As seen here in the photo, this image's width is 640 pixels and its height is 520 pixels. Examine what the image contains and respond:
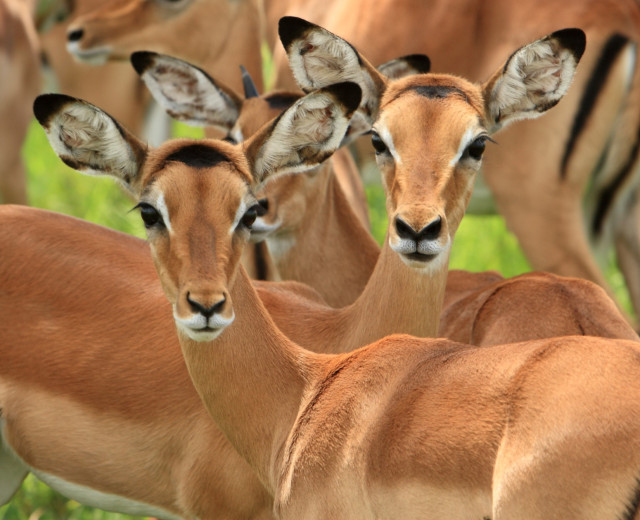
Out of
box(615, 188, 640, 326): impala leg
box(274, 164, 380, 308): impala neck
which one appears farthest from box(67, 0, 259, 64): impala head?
box(615, 188, 640, 326): impala leg

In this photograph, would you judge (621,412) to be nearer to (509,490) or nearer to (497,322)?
(509,490)

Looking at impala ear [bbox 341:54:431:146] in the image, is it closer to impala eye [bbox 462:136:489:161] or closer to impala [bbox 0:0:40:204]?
impala eye [bbox 462:136:489:161]

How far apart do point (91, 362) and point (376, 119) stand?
1.29 metres

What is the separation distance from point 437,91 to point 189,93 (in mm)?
1485

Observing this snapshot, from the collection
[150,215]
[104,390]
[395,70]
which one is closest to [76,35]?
[395,70]

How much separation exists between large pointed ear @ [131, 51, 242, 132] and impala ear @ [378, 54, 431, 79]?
2.09ft

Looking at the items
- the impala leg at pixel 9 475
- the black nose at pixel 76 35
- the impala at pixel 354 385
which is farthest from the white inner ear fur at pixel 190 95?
the black nose at pixel 76 35

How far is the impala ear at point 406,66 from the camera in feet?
17.6

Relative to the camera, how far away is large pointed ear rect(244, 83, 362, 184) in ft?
13.1

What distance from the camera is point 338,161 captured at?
6.31 meters

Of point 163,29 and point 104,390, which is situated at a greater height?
point 104,390

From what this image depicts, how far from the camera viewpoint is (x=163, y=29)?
23.1 feet

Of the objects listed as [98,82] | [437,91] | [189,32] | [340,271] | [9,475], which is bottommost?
[98,82]

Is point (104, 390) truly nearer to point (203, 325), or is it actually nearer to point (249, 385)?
point (249, 385)
